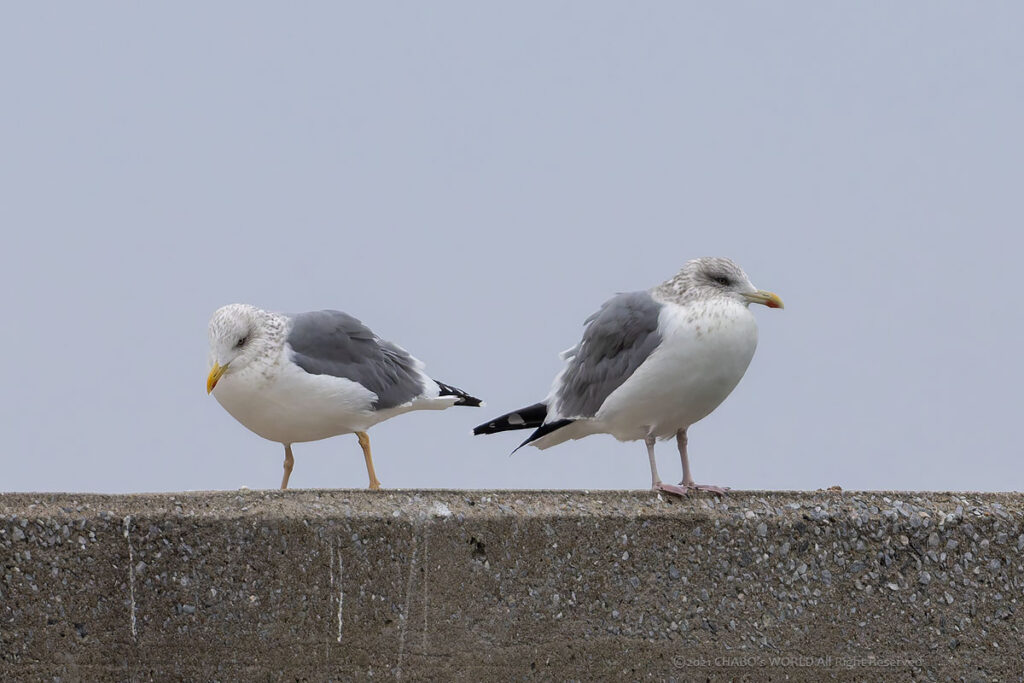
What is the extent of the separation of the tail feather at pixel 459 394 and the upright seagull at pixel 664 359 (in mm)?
1321

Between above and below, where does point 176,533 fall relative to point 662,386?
below

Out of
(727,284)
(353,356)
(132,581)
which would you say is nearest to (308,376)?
(353,356)

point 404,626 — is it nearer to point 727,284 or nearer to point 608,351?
point 608,351

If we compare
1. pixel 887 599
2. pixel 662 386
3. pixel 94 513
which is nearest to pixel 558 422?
pixel 662 386

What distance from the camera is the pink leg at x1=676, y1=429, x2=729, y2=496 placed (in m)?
5.61

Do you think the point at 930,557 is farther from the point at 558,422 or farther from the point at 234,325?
the point at 234,325

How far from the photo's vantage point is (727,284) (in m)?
5.86

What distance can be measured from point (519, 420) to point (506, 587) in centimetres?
134

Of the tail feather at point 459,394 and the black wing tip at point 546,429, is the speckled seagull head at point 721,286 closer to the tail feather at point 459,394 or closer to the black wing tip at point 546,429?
the black wing tip at point 546,429

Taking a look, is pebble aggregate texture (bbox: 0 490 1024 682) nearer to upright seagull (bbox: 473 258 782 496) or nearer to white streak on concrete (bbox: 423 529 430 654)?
white streak on concrete (bbox: 423 529 430 654)

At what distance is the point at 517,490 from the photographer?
544 centimetres

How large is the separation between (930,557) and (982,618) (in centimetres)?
33

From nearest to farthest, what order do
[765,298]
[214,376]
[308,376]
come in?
[765,298]
[214,376]
[308,376]

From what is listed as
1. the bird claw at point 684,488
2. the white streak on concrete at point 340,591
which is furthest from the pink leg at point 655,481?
the white streak on concrete at point 340,591
